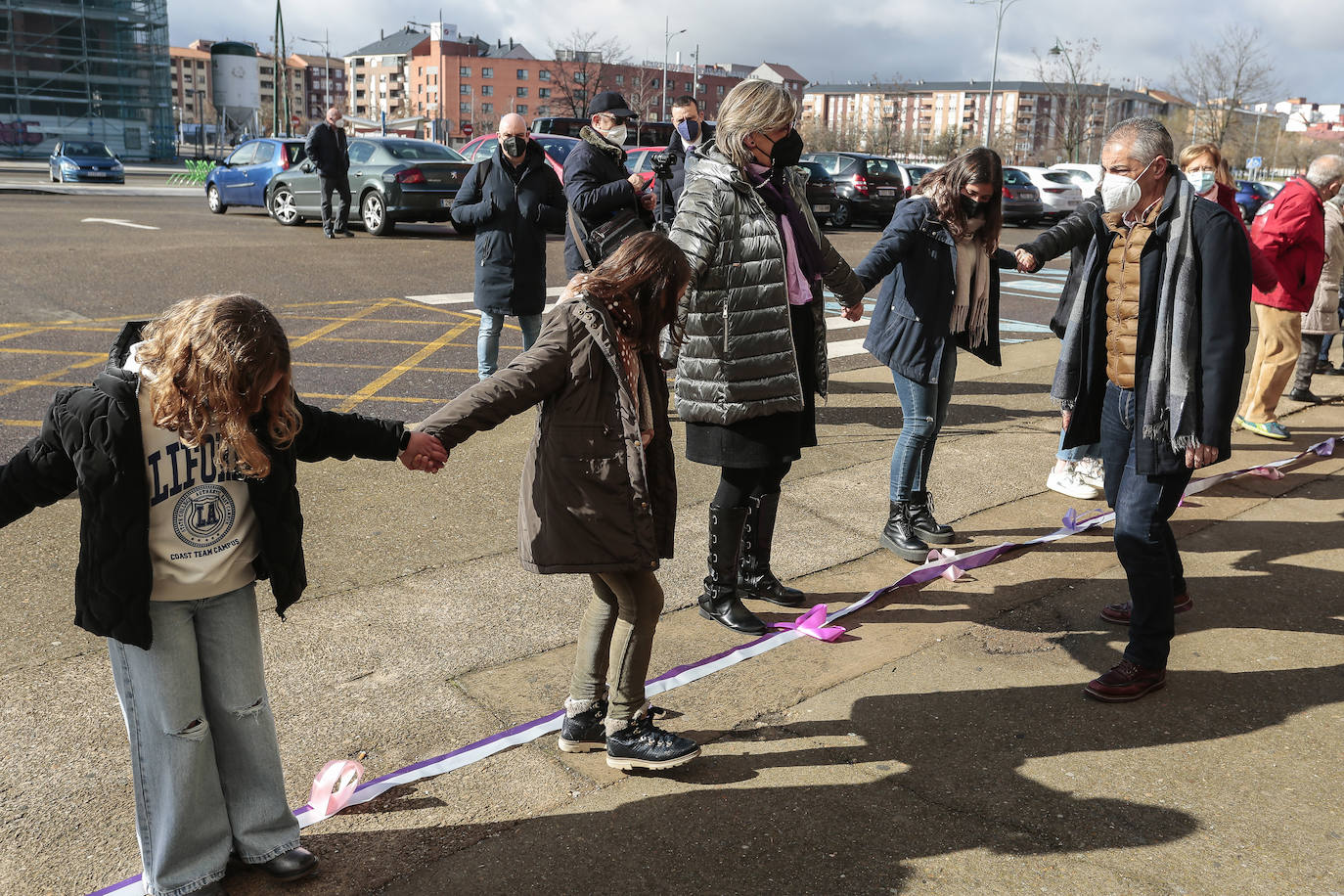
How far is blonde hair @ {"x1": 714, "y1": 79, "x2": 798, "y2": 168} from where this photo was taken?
3.98 metres

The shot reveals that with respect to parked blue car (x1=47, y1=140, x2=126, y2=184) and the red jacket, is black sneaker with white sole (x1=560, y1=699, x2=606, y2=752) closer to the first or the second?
the red jacket

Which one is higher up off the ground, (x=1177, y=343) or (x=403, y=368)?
(x=1177, y=343)

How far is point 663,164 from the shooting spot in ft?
22.5

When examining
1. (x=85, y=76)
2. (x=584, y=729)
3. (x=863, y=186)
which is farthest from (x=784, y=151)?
(x=85, y=76)

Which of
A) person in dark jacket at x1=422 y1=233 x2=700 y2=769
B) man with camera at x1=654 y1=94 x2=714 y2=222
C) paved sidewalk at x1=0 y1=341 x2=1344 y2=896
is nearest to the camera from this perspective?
paved sidewalk at x1=0 y1=341 x2=1344 y2=896

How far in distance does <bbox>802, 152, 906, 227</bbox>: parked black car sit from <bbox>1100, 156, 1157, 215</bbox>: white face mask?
65.8 feet

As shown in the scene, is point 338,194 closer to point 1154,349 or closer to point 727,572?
point 727,572

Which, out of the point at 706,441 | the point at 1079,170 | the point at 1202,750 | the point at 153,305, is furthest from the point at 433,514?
the point at 1079,170

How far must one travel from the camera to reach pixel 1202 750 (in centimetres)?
350

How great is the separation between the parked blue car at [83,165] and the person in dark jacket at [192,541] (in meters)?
34.9

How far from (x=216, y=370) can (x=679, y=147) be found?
18.0 feet

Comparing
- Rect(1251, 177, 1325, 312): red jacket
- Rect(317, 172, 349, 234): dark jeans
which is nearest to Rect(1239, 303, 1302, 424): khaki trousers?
Rect(1251, 177, 1325, 312): red jacket

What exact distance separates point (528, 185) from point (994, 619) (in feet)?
13.8

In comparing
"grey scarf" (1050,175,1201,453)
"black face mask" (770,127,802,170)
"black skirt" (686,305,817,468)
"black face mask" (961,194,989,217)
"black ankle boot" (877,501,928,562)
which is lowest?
"black ankle boot" (877,501,928,562)
